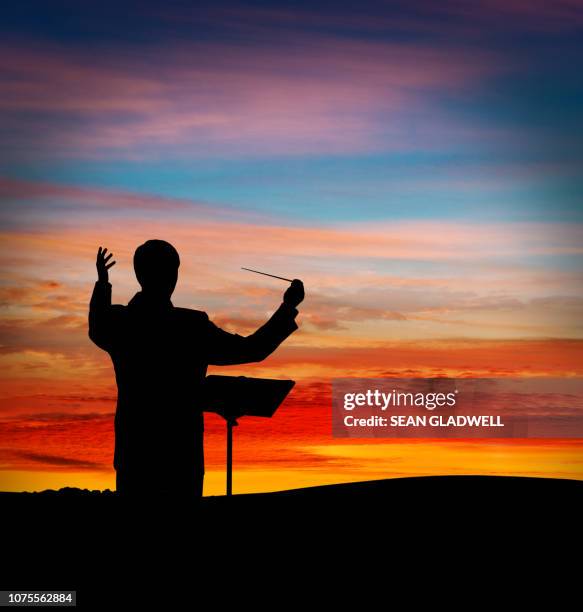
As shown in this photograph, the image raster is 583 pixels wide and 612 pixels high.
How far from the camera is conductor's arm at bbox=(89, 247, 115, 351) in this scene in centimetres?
571

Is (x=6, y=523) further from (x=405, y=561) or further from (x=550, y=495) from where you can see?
(x=550, y=495)

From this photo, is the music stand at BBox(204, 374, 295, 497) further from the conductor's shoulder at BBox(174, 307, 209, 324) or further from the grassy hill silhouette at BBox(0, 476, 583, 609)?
the conductor's shoulder at BBox(174, 307, 209, 324)

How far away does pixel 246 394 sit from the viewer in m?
7.84

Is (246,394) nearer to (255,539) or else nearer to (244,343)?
(255,539)

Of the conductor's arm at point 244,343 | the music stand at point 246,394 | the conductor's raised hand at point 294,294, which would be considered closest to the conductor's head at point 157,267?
the conductor's arm at point 244,343

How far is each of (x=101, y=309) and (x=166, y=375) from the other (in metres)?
0.55

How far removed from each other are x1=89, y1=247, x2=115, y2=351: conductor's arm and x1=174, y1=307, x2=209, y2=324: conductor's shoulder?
402 millimetres

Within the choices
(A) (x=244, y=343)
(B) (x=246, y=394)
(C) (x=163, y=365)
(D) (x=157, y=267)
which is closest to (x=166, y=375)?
(C) (x=163, y=365)

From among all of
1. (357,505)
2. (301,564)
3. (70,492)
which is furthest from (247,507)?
(70,492)

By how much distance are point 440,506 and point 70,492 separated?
361 cm

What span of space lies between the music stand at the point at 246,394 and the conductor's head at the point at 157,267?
2028mm

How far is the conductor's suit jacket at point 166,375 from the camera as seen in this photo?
18.4 ft

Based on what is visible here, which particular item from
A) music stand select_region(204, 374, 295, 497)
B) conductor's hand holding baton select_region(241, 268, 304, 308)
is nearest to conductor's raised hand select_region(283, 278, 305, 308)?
conductor's hand holding baton select_region(241, 268, 304, 308)

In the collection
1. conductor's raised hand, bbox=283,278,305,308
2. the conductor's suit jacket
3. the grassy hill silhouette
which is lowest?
the grassy hill silhouette
